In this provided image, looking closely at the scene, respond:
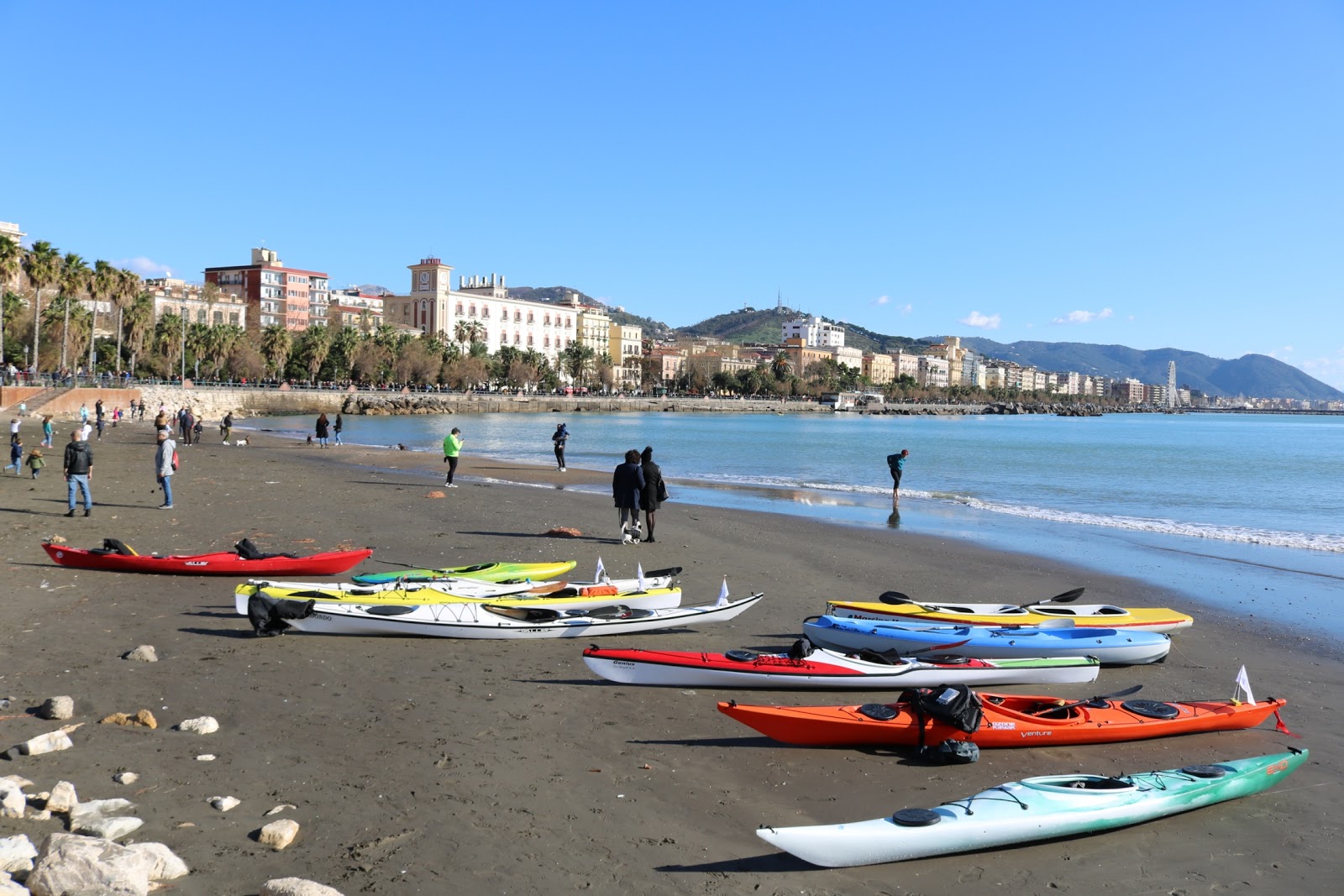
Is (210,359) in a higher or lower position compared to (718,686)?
higher

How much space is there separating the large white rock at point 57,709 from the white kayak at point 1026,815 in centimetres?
530

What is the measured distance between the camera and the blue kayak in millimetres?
9906

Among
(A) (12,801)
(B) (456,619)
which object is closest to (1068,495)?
(B) (456,619)

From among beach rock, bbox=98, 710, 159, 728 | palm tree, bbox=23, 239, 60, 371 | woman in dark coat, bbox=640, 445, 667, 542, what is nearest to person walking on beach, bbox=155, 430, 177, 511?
woman in dark coat, bbox=640, 445, 667, 542

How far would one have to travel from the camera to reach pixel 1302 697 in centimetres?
927

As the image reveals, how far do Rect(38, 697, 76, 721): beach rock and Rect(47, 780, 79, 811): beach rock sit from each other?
172 centimetres

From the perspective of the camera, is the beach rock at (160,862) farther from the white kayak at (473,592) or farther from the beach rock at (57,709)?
the white kayak at (473,592)

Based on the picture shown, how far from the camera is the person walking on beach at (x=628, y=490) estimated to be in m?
16.4

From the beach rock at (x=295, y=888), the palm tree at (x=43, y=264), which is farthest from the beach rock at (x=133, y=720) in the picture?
the palm tree at (x=43, y=264)

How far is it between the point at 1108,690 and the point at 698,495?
19.1 metres

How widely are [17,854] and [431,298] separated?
478 ft

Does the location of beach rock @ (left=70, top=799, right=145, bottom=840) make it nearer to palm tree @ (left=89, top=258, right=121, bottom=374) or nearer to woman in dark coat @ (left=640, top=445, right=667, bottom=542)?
woman in dark coat @ (left=640, top=445, right=667, bottom=542)

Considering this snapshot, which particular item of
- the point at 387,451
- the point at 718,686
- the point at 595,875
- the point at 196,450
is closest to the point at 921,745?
the point at 718,686

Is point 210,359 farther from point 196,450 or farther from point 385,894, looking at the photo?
point 385,894
